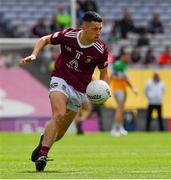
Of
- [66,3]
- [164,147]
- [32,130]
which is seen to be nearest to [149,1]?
[66,3]

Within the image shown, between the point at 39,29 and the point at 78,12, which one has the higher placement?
the point at 78,12

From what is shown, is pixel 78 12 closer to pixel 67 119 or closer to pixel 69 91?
pixel 67 119

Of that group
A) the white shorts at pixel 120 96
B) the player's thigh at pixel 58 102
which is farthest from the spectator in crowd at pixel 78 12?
the player's thigh at pixel 58 102

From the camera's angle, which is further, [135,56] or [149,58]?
[135,56]

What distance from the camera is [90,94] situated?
1311cm

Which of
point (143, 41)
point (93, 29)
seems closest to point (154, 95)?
point (143, 41)

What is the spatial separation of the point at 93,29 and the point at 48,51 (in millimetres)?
19809

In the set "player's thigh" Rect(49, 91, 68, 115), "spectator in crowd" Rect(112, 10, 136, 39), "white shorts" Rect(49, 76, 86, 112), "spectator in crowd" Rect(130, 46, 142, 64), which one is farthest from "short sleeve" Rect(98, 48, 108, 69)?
"spectator in crowd" Rect(112, 10, 136, 39)

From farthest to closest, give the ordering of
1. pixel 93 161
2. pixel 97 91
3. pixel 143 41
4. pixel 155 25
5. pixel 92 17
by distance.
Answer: pixel 155 25 → pixel 143 41 → pixel 93 161 → pixel 97 91 → pixel 92 17

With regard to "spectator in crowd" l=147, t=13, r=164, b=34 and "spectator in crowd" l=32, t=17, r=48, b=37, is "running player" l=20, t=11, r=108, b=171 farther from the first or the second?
"spectator in crowd" l=147, t=13, r=164, b=34

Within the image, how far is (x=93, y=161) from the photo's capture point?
15.1 m

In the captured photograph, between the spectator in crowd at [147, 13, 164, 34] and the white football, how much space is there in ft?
74.7

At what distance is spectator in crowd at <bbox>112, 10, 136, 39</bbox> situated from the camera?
35.0m

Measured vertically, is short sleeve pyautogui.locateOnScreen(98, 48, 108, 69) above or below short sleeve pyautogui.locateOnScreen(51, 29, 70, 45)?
below
